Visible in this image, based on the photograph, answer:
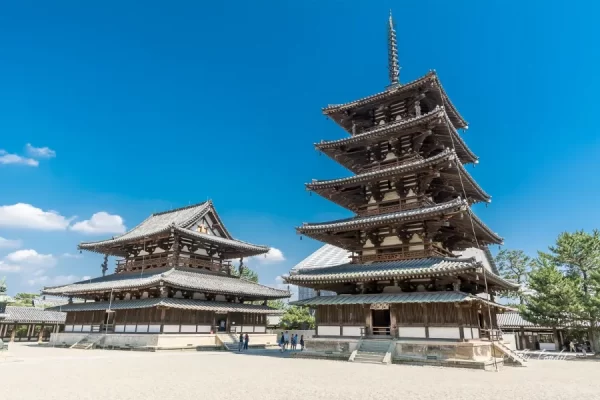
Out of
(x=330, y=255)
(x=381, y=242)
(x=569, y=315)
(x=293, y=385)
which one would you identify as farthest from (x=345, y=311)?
(x=330, y=255)

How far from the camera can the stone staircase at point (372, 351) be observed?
22394 mm

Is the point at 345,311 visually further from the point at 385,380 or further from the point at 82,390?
the point at 82,390

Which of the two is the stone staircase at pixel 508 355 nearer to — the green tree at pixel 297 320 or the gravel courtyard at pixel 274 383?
the gravel courtyard at pixel 274 383

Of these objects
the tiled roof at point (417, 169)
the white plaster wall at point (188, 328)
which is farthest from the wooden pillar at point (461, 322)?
the white plaster wall at point (188, 328)

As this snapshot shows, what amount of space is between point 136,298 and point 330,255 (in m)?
26.7

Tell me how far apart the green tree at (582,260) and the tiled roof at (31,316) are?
62.0 meters

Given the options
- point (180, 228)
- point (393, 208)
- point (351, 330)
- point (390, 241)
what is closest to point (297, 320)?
point (180, 228)

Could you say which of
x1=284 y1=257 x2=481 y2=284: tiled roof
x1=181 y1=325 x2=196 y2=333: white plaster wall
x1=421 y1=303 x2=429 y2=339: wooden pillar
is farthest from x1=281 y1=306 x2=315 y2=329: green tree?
x1=421 y1=303 x2=429 y2=339: wooden pillar

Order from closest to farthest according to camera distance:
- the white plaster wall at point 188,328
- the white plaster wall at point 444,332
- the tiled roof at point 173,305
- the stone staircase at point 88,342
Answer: the white plaster wall at point 444,332 < the tiled roof at point 173,305 < the white plaster wall at point 188,328 < the stone staircase at point 88,342

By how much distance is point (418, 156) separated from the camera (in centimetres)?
2698

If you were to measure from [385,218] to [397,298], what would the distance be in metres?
4.89

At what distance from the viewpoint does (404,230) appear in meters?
25.2

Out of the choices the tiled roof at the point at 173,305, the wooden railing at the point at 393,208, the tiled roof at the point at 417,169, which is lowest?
the tiled roof at the point at 173,305

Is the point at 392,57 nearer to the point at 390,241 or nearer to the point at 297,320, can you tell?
the point at 390,241
